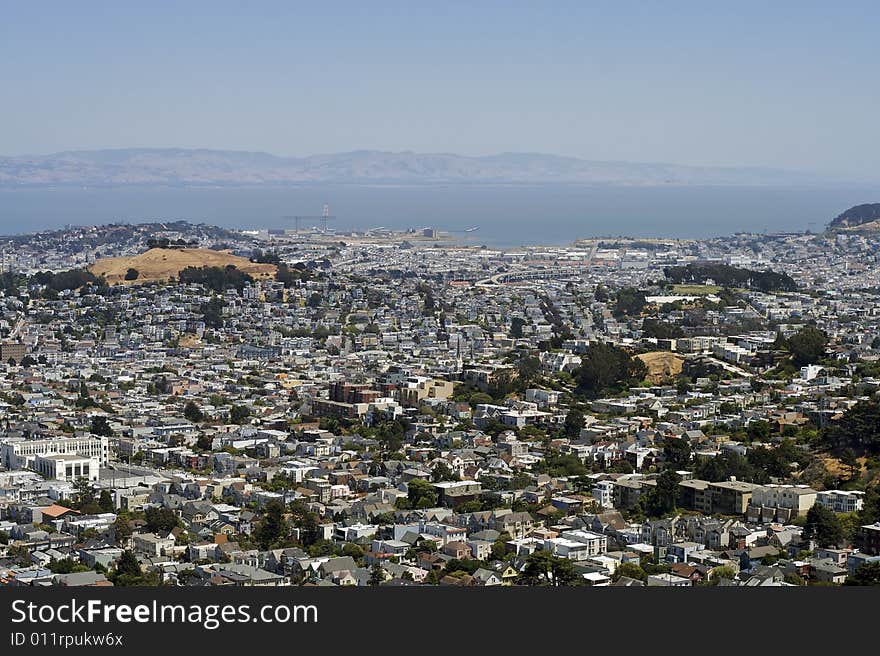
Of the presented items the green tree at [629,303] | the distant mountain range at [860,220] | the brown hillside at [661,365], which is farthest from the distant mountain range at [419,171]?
the brown hillside at [661,365]

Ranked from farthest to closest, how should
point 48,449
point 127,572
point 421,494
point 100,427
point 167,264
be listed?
point 167,264
point 100,427
point 48,449
point 421,494
point 127,572

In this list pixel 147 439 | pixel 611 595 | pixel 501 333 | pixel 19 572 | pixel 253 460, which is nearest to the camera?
pixel 611 595

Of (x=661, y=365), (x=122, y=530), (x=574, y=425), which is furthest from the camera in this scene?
(x=661, y=365)

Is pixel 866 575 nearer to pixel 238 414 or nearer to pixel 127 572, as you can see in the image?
pixel 127 572

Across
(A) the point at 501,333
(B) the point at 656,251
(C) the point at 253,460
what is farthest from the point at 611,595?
(B) the point at 656,251

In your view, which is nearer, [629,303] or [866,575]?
[866,575]

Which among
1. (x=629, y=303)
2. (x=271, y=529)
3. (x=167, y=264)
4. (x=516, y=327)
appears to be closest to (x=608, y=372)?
(x=516, y=327)

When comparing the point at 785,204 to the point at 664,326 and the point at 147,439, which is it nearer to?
the point at 664,326
